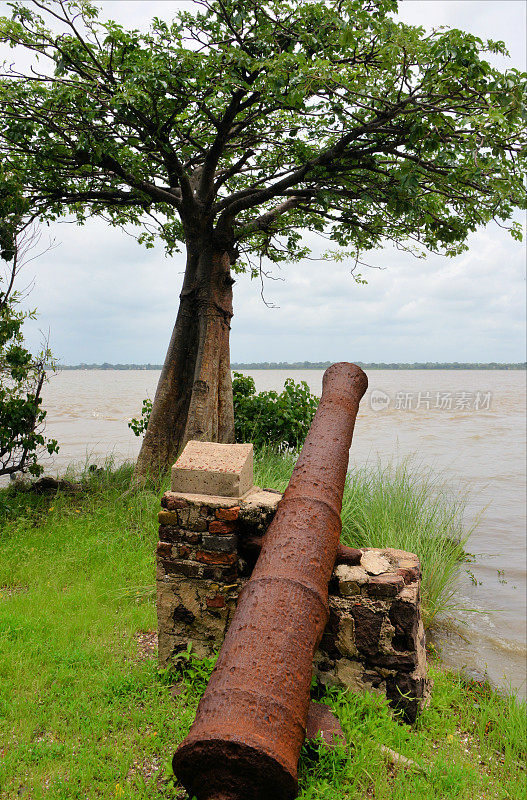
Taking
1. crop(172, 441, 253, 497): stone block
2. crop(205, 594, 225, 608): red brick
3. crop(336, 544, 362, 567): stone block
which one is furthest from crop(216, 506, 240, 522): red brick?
crop(336, 544, 362, 567): stone block

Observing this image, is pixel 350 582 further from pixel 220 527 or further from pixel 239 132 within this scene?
pixel 239 132

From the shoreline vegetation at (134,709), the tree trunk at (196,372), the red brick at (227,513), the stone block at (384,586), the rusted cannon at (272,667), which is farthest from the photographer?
the tree trunk at (196,372)

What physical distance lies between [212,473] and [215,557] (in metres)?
0.53

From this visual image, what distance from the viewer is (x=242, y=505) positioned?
3.67 meters

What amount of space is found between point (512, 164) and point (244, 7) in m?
3.25

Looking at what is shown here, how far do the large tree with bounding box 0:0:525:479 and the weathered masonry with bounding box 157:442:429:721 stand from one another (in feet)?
12.4

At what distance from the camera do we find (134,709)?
341 centimetres

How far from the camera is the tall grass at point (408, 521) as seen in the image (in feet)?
19.6

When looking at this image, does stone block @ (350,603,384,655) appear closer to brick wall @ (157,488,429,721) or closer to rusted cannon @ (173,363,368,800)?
brick wall @ (157,488,429,721)

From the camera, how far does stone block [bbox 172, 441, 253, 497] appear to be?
12.1ft

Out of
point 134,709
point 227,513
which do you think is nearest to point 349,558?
point 227,513

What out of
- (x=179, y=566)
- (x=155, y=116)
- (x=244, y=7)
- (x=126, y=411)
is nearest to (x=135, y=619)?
(x=179, y=566)

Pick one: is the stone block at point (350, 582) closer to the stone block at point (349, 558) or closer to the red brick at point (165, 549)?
the stone block at point (349, 558)

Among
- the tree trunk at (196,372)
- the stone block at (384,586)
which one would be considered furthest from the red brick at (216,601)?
the tree trunk at (196,372)
